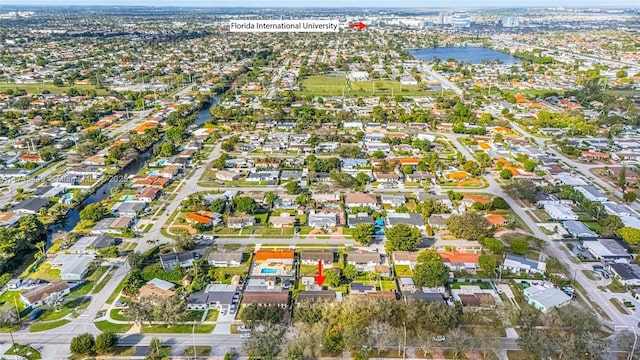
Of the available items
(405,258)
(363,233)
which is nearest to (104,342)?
(363,233)

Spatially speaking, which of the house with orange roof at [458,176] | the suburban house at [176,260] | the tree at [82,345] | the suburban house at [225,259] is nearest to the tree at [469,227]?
the house with orange roof at [458,176]

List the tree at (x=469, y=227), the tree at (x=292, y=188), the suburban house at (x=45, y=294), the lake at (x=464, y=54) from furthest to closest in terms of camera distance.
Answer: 1. the lake at (x=464, y=54)
2. the tree at (x=292, y=188)
3. the tree at (x=469, y=227)
4. the suburban house at (x=45, y=294)

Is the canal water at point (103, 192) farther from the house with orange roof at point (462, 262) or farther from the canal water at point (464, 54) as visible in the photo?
the canal water at point (464, 54)

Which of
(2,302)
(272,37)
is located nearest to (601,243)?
(2,302)

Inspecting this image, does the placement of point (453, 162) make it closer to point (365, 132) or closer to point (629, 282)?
point (365, 132)

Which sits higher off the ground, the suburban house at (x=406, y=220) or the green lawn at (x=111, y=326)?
the suburban house at (x=406, y=220)

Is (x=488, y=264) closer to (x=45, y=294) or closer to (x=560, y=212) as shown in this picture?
(x=560, y=212)
